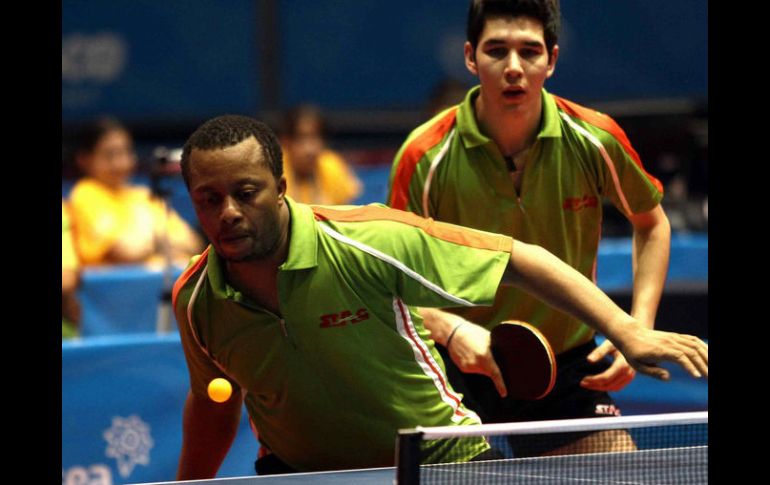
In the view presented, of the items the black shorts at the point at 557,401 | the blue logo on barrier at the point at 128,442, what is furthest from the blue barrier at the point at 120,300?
the black shorts at the point at 557,401

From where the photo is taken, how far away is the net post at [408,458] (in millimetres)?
3119

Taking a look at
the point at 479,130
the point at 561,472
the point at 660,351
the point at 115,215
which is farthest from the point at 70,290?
the point at 660,351

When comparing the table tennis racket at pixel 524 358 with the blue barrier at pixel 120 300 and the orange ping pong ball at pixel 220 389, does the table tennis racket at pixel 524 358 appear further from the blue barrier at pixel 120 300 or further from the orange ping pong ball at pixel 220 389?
the blue barrier at pixel 120 300

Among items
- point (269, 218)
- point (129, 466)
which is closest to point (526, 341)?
point (269, 218)

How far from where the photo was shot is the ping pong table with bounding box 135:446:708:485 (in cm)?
354

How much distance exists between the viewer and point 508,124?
5.09 meters

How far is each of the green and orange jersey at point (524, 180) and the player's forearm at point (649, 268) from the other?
0.78 ft

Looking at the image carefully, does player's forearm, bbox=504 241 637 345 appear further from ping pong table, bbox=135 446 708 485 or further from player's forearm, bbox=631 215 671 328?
player's forearm, bbox=631 215 671 328

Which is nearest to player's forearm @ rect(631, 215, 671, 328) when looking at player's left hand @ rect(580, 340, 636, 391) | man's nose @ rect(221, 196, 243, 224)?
player's left hand @ rect(580, 340, 636, 391)

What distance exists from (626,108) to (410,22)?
2.28m

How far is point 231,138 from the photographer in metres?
3.92

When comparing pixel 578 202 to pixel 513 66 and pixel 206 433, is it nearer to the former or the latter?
pixel 513 66
